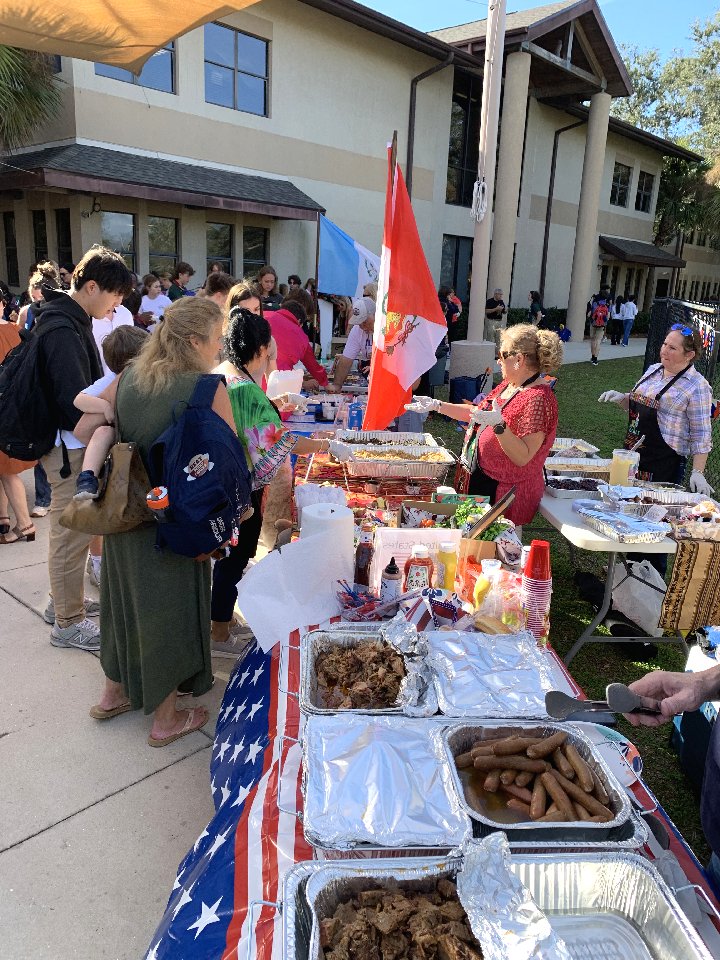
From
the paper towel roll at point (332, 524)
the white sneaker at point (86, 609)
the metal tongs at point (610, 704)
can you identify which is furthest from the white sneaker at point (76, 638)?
the metal tongs at point (610, 704)

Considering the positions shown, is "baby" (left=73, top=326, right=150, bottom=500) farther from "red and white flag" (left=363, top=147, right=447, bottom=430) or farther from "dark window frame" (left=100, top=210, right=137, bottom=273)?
"dark window frame" (left=100, top=210, right=137, bottom=273)

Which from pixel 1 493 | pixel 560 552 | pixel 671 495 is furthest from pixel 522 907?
pixel 1 493

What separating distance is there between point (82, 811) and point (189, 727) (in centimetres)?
59

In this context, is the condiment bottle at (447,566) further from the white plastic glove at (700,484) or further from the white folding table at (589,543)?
the white plastic glove at (700,484)

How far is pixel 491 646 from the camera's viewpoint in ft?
7.73

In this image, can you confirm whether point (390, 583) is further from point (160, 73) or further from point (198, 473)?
point (160, 73)

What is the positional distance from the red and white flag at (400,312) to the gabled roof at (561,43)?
1551cm

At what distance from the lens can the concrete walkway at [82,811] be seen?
2285mm

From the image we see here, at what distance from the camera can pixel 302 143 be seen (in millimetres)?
15133

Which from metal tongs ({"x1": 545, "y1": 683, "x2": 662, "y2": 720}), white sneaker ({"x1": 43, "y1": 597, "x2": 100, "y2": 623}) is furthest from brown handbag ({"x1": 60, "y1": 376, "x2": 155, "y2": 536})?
metal tongs ({"x1": 545, "y1": 683, "x2": 662, "y2": 720})

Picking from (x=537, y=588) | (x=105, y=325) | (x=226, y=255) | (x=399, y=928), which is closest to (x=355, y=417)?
(x=105, y=325)

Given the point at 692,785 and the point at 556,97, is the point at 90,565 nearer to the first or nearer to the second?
the point at 692,785

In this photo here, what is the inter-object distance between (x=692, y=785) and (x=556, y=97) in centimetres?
2237

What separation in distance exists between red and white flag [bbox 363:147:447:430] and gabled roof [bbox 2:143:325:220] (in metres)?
7.61
